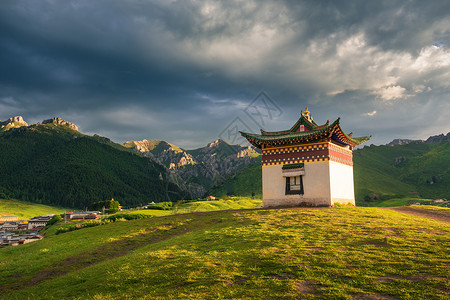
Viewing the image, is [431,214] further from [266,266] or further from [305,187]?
[266,266]

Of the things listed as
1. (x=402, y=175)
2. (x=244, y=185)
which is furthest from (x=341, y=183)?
(x=402, y=175)

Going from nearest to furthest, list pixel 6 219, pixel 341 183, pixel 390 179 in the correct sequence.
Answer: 1. pixel 341 183
2. pixel 6 219
3. pixel 390 179

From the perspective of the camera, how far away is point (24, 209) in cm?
14738

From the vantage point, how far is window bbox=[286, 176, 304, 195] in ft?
107

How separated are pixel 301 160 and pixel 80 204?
169673mm

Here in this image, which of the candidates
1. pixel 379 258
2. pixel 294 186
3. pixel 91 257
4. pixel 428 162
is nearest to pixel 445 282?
pixel 379 258

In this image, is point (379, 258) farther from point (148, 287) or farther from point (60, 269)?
point (60, 269)

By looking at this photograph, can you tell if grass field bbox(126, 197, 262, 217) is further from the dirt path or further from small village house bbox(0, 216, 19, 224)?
small village house bbox(0, 216, 19, 224)

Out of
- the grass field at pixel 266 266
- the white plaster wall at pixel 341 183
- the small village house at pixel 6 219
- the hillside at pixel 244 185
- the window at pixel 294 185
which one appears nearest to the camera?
the grass field at pixel 266 266

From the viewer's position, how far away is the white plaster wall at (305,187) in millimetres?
31205

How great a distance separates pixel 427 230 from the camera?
17.0 meters

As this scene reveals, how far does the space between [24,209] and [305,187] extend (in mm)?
159347

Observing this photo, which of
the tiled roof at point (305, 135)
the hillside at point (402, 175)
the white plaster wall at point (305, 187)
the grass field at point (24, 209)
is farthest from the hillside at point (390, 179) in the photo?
the white plaster wall at point (305, 187)

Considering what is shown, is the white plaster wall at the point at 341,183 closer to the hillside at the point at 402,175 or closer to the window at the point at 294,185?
the window at the point at 294,185
